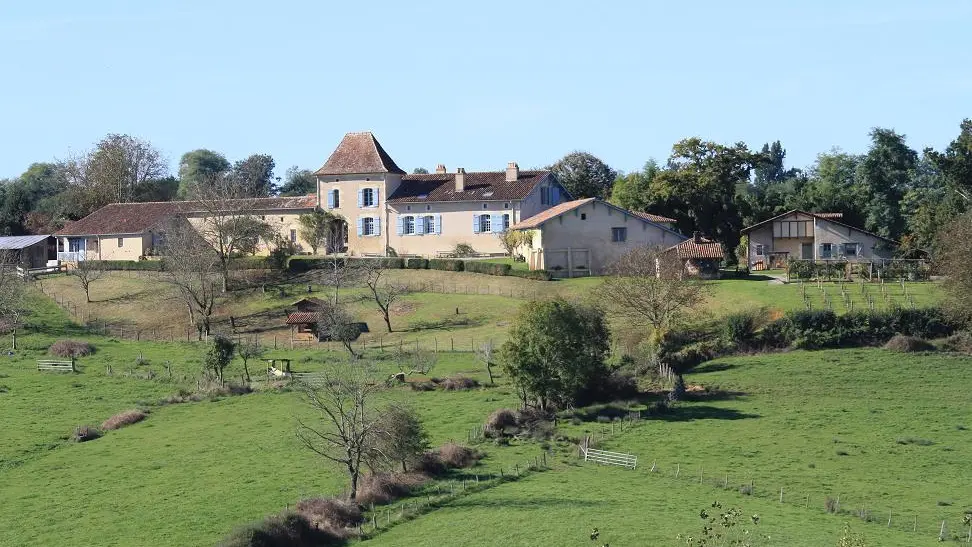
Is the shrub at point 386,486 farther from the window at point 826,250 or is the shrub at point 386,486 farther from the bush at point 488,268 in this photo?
the window at point 826,250

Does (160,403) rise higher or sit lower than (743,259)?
lower

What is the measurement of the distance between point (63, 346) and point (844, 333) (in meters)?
40.4

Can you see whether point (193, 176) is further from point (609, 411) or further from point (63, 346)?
point (609, 411)

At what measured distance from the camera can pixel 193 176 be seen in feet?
536

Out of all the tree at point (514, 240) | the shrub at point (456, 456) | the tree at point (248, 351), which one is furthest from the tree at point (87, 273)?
the shrub at point (456, 456)

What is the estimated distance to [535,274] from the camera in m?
73.3

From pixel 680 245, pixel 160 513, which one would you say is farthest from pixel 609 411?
pixel 680 245

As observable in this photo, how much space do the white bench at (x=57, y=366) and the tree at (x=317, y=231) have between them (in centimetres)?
2799

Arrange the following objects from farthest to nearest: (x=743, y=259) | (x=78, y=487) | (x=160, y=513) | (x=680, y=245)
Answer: (x=743, y=259), (x=680, y=245), (x=78, y=487), (x=160, y=513)

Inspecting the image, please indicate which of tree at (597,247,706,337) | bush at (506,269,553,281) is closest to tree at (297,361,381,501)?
tree at (597,247,706,337)

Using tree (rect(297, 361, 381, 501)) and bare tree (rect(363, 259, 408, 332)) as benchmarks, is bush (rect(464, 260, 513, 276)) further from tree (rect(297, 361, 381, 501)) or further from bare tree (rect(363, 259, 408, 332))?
tree (rect(297, 361, 381, 501))

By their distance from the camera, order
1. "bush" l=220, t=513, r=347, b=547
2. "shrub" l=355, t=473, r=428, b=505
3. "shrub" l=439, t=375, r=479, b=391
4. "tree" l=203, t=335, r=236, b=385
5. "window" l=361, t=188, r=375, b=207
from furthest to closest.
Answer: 1. "window" l=361, t=188, r=375, b=207
2. "tree" l=203, t=335, r=236, b=385
3. "shrub" l=439, t=375, r=479, b=391
4. "shrub" l=355, t=473, r=428, b=505
5. "bush" l=220, t=513, r=347, b=547

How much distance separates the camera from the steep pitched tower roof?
8819cm

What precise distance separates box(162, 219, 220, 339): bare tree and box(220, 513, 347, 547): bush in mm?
36764
